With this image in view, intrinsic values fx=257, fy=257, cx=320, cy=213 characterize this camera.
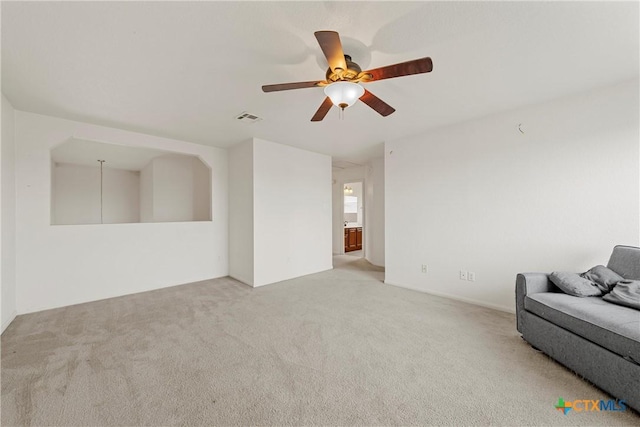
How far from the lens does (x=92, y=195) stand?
22.4ft

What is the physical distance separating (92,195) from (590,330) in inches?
372

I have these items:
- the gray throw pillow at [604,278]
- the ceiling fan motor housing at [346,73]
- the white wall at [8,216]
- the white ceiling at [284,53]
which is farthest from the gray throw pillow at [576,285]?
the white wall at [8,216]

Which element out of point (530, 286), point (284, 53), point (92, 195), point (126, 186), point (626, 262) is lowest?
point (530, 286)

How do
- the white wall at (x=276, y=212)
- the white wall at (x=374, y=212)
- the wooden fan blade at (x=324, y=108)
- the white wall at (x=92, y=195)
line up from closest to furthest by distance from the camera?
the wooden fan blade at (x=324, y=108)
the white wall at (x=276, y=212)
the white wall at (x=374, y=212)
the white wall at (x=92, y=195)

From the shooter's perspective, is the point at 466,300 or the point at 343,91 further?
the point at 466,300

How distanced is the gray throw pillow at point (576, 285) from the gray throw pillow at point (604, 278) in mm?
45

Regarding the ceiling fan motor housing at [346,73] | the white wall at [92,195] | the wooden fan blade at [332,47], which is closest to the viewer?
the wooden fan blade at [332,47]

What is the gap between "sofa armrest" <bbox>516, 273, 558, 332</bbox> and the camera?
2258 millimetres

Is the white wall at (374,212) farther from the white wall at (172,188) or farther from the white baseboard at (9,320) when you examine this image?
the white baseboard at (9,320)

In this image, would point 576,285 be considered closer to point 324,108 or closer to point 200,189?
point 324,108

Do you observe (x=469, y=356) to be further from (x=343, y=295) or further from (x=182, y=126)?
(x=182, y=126)

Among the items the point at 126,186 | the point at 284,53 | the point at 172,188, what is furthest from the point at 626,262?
the point at 126,186

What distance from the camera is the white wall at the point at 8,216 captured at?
2594 millimetres

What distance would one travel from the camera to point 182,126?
11.6ft
